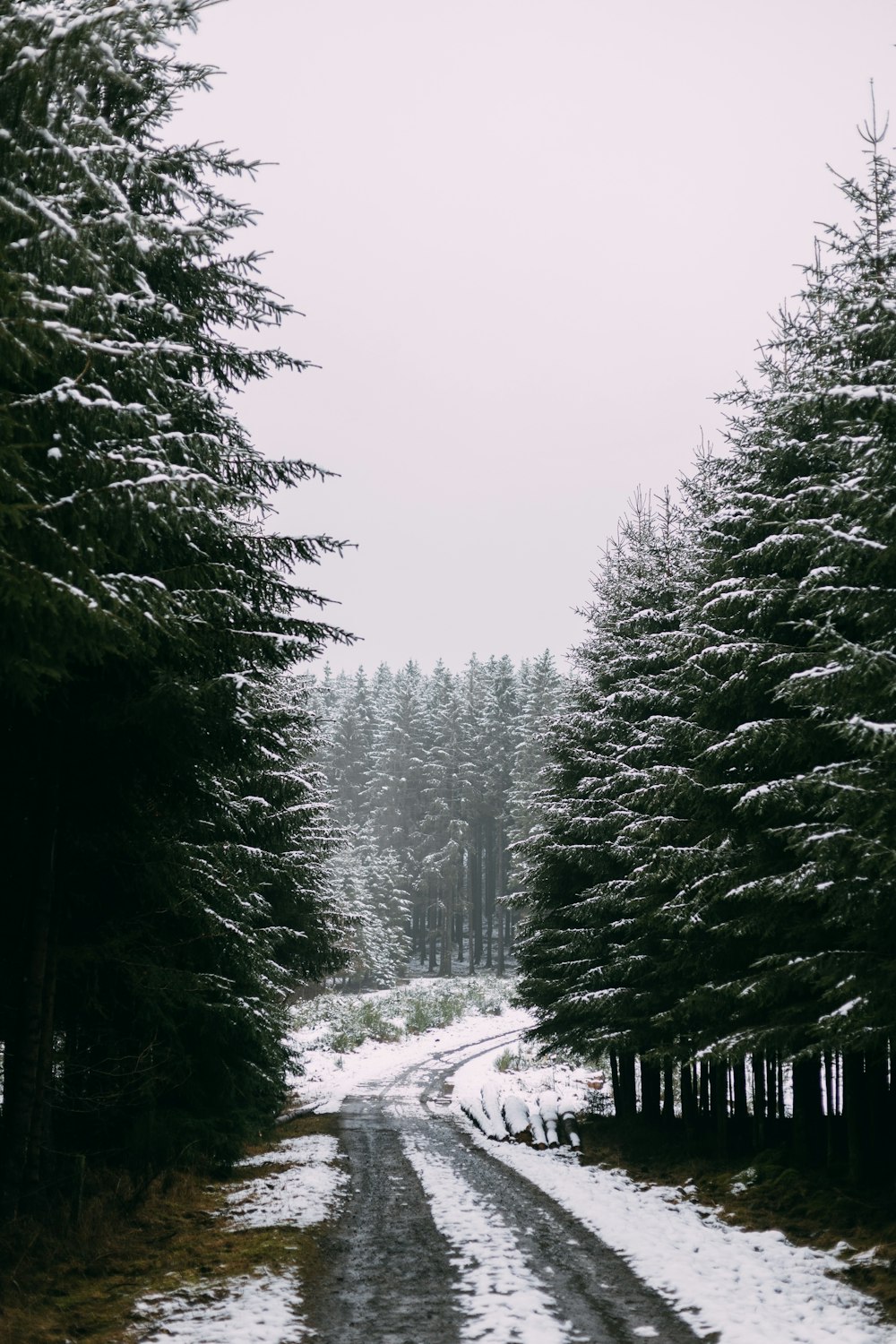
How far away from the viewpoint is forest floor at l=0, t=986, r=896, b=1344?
7.17 meters

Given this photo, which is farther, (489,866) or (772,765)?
(489,866)

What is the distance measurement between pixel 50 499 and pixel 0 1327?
6299 mm

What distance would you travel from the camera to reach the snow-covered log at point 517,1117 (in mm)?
19391

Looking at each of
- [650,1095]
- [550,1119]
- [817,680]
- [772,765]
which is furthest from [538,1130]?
[817,680]

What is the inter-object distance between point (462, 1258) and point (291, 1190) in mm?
4287

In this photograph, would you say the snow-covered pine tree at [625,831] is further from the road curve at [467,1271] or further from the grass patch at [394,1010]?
the grass patch at [394,1010]

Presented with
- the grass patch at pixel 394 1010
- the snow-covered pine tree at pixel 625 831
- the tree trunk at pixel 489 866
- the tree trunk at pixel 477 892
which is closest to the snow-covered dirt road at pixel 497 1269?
the snow-covered pine tree at pixel 625 831

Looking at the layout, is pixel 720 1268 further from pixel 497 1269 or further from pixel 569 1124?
pixel 569 1124

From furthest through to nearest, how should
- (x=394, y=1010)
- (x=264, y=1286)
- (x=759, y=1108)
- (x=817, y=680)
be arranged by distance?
1. (x=394, y=1010)
2. (x=759, y=1108)
3. (x=817, y=680)
4. (x=264, y=1286)

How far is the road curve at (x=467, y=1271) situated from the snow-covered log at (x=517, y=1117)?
435cm

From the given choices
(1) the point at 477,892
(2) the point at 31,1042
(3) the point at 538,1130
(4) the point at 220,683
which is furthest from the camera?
(1) the point at 477,892

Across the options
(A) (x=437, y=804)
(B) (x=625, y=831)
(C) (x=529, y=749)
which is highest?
(C) (x=529, y=749)

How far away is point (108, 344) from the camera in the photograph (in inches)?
260

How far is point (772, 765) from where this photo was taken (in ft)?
37.8
